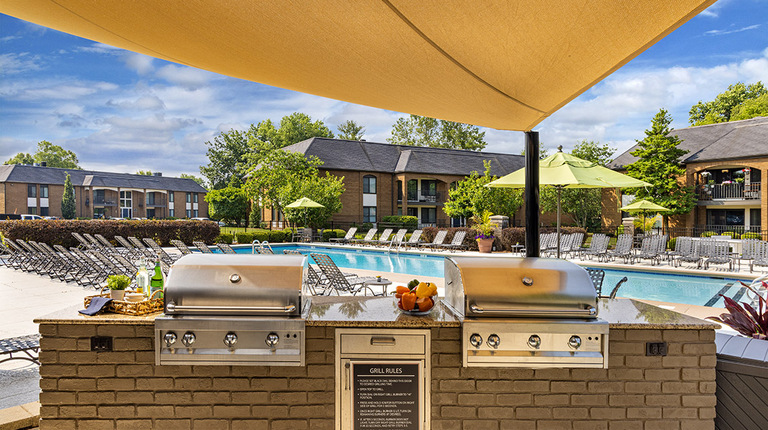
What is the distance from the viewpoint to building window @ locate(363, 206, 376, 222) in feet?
105

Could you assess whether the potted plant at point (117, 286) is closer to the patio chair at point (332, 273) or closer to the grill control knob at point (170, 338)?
the grill control knob at point (170, 338)

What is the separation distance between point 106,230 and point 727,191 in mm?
30481

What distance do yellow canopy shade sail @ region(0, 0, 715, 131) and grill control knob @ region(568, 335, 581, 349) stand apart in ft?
5.00

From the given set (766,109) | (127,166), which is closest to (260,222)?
(766,109)

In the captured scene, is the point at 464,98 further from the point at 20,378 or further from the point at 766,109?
the point at 766,109

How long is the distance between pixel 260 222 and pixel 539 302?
31.0m

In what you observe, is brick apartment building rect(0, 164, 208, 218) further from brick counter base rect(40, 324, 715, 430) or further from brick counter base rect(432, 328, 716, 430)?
brick counter base rect(432, 328, 716, 430)

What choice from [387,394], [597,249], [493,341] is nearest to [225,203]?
[597,249]

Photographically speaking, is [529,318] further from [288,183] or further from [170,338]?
[288,183]

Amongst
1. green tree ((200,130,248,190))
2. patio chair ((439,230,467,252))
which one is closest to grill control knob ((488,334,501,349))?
patio chair ((439,230,467,252))

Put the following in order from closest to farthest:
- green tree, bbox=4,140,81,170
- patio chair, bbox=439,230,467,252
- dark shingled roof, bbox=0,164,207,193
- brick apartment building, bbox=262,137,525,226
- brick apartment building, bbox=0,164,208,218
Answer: patio chair, bbox=439,230,467,252, brick apartment building, bbox=262,137,525,226, brick apartment building, bbox=0,164,208,218, dark shingled roof, bbox=0,164,207,193, green tree, bbox=4,140,81,170

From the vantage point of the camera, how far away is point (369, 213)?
3225 centimetres

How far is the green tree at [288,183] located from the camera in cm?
2466

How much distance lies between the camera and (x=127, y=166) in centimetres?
8000
